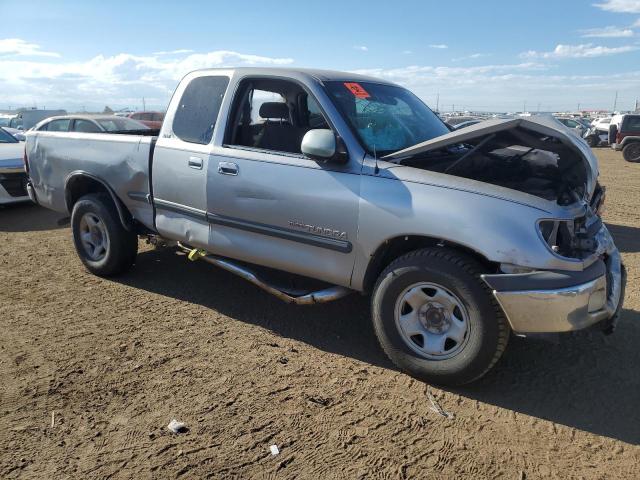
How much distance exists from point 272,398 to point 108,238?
263 centimetres

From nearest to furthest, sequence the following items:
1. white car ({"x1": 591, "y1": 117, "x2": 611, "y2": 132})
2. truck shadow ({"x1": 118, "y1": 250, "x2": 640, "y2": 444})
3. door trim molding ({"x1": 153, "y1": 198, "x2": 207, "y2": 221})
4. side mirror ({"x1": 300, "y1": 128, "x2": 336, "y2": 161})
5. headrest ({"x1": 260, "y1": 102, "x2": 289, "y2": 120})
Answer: truck shadow ({"x1": 118, "y1": 250, "x2": 640, "y2": 444})
side mirror ({"x1": 300, "y1": 128, "x2": 336, "y2": 161})
door trim molding ({"x1": 153, "y1": 198, "x2": 207, "y2": 221})
headrest ({"x1": 260, "y1": 102, "x2": 289, "y2": 120})
white car ({"x1": 591, "y1": 117, "x2": 611, "y2": 132})

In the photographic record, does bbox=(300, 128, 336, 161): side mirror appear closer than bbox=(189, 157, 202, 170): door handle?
Yes

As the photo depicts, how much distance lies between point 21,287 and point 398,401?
3882mm

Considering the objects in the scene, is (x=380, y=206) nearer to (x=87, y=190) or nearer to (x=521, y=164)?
(x=521, y=164)

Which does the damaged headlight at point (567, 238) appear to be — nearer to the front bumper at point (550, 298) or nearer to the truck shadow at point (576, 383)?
the front bumper at point (550, 298)

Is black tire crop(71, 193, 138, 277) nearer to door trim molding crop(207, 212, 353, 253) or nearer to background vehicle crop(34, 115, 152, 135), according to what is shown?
door trim molding crop(207, 212, 353, 253)

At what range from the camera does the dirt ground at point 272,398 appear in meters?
2.61

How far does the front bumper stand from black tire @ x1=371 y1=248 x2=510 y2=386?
0.36 feet

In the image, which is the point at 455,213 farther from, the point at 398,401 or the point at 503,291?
the point at 398,401

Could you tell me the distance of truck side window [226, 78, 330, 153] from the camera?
3.97m

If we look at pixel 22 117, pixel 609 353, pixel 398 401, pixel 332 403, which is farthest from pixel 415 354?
pixel 22 117

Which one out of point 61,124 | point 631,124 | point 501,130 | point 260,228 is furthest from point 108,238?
point 631,124

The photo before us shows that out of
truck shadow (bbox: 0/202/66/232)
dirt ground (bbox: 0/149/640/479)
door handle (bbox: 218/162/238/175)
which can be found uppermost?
door handle (bbox: 218/162/238/175)

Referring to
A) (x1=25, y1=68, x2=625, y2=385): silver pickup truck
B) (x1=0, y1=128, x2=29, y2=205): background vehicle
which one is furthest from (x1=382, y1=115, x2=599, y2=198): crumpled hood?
(x1=0, y1=128, x2=29, y2=205): background vehicle
